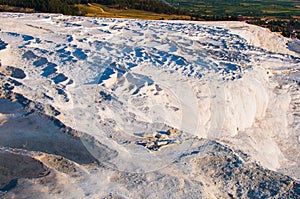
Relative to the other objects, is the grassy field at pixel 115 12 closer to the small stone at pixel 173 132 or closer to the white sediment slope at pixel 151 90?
the white sediment slope at pixel 151 90

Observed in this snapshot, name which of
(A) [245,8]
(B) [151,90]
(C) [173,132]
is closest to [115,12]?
(B) [151,90]

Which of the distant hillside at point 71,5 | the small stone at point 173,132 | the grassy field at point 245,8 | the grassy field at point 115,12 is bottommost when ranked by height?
the grassy field at point 245,8

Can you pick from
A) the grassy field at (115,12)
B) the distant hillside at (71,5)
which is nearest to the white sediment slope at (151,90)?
the distant hillside at (71,5)

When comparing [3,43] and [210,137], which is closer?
[210,137]

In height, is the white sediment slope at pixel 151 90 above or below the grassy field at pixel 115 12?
below

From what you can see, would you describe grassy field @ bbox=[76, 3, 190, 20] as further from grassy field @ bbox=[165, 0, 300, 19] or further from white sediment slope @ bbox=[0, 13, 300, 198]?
grassy field @ bbox=[165, 0, 300, 19]

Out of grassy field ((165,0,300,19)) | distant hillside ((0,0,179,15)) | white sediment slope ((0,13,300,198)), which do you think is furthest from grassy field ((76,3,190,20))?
grassy field ((165,0,300,19))

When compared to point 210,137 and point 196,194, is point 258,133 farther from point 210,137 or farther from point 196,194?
point 196,194

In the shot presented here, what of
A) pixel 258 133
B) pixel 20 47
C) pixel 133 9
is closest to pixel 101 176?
pixel 258 133
